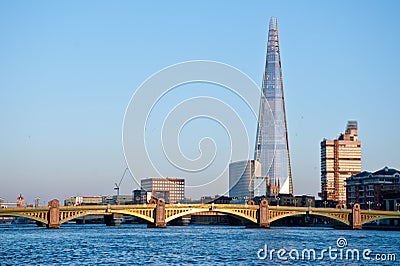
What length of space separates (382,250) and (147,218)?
3368 inches

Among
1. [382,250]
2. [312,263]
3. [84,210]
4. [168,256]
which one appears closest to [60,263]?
[168,256]
